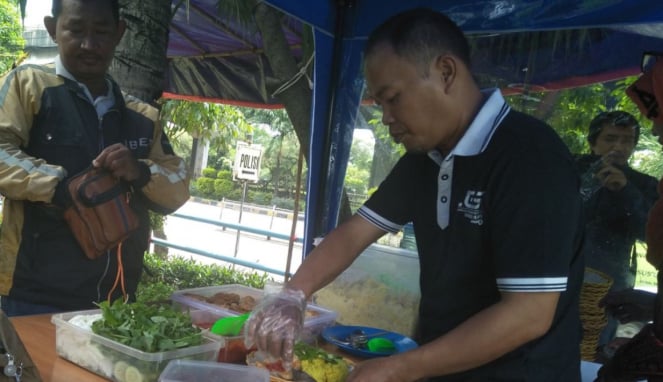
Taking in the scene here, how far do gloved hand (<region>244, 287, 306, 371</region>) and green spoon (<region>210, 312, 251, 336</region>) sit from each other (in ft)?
0.72

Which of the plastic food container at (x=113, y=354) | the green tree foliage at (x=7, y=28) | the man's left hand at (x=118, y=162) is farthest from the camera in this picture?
the green tree foliage at (x=7, y=28)

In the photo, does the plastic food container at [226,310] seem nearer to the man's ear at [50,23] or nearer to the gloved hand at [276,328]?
the gloved hand at [276,328]

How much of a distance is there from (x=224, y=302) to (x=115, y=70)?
135 centimetres

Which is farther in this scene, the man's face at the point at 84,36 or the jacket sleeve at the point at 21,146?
the man's face at the point at 84,36

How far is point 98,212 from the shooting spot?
204cm

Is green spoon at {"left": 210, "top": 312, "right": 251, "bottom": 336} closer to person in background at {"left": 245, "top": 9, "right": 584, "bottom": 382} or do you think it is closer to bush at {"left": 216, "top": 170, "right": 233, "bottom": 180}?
person in background at {"left": 245, "top": 9, "right": 584, "bottom": 382}

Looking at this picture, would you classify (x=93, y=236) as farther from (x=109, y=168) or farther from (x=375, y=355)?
(x=375, y=355)

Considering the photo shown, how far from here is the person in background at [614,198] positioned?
8.47 feet

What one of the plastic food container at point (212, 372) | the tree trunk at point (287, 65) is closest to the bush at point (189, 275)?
the tree trunk at point (287, 65)

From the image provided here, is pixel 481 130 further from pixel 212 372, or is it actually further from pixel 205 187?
pixel 205 187

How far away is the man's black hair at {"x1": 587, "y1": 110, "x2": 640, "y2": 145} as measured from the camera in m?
2.56

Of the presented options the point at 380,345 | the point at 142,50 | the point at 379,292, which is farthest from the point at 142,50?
the point at 380,345

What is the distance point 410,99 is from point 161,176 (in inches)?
49.1

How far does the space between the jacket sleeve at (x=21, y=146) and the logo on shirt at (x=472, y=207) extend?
54.3 inches
